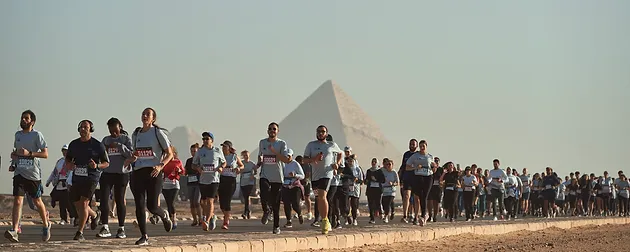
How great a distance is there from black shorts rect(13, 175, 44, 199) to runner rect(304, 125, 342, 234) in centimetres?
434

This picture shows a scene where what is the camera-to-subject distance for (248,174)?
1104 inches

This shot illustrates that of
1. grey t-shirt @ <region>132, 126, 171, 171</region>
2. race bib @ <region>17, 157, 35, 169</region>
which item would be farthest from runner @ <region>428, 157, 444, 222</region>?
grey t-shirt @ <region>132, 126, 171, 171</region>

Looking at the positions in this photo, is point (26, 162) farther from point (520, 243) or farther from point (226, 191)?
point (520, 243)

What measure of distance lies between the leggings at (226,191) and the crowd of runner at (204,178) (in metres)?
0.02

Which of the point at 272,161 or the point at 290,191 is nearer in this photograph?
the point at 272,161

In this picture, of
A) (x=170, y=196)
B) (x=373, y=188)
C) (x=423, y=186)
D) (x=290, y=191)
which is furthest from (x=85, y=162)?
(x=373, y=188)

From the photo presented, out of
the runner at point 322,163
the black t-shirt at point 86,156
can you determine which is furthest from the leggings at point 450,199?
the black t-shirt at point 86,156

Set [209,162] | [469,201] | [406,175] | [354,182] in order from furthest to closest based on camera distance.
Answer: [469,201] < [354,182] < [406,175] < [209,162]

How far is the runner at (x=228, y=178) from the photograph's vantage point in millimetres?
20516

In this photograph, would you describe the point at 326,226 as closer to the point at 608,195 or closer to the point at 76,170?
the point at 76,170

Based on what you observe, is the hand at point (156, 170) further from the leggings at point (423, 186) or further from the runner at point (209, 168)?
the leggings at point (423, 186)

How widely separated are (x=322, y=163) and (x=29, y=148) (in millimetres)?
4877

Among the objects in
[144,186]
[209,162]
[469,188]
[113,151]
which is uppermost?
[469,188]

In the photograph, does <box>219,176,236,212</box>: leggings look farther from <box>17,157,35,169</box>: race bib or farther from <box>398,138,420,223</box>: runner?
<box>17,157,35,169</box>: race bib
